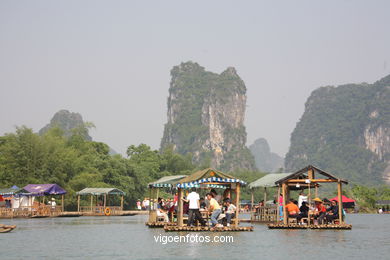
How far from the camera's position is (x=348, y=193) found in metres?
88.0

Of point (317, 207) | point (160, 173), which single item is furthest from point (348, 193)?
point (317, 207)

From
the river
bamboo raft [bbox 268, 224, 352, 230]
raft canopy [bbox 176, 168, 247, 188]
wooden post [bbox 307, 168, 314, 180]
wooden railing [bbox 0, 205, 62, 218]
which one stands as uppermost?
wooden post [bbox 307, 168, 314, 180]

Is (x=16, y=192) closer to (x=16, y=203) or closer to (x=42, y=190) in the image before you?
(x=42, y=190)

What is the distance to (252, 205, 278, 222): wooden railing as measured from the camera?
32666 millimetres

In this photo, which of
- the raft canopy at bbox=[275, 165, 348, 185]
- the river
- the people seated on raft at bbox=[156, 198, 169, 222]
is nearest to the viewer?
the river

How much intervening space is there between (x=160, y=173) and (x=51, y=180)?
169 ft

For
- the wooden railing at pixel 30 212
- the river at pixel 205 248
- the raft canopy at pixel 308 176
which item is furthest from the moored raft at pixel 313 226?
the wooden railing at pixel 30 212

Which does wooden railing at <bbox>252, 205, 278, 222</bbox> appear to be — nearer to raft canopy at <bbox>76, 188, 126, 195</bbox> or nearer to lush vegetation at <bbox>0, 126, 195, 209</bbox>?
raft canopy at <bbox>76, 188, 126, 195</bbox>

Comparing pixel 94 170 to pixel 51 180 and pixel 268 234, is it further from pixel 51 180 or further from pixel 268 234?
pixel 268 234

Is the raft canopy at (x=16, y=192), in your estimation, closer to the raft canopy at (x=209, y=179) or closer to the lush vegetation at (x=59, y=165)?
the lush vegetation at (x=59, y=165)

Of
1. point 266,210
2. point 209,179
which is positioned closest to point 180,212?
point 209,179

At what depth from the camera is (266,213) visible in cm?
3416

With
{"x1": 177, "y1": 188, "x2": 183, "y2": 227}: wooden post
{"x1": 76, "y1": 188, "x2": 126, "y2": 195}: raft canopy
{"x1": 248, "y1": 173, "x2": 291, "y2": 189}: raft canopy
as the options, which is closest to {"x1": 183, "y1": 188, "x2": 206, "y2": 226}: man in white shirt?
{"x1": 177, "y1": 188, "x2": 183, "y2": 227}: wooden post

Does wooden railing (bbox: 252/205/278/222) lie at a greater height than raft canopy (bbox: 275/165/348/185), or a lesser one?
lesser
